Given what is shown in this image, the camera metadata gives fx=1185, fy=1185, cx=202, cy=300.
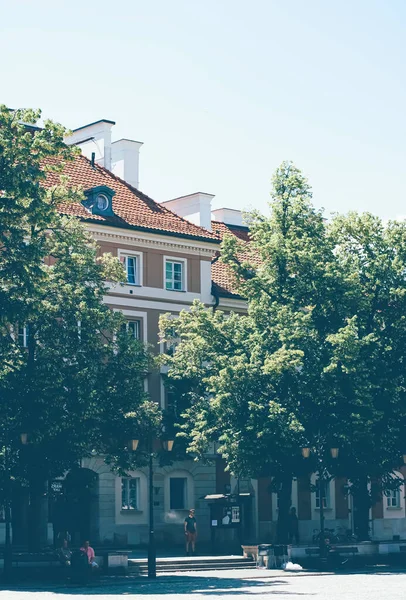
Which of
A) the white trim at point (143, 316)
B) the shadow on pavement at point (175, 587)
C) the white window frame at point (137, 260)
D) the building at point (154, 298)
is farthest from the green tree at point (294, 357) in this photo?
the shadow on pavement at point (175, 587)

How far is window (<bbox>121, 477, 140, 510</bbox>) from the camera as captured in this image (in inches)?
1893

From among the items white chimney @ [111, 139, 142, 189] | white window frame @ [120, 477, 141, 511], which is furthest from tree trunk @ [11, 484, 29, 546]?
white chimney @ [111, 139, 142, 189]

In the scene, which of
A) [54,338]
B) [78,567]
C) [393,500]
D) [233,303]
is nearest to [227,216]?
[233,303]

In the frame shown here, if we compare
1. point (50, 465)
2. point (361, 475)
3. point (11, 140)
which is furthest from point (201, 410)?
point (11, 140)

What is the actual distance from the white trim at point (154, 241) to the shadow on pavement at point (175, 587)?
56.5 feet

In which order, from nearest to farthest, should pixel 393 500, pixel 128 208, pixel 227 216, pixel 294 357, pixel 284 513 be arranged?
pixel 294 357
pixel 284 513
pixel 128 208
pixel 393 500
pixel 227 216

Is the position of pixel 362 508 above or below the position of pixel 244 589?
above

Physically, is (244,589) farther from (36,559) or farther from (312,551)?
(312,551)

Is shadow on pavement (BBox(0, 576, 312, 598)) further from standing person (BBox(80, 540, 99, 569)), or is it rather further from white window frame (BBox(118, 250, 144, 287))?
white window frame (BBox(118, 250, 144, 287))

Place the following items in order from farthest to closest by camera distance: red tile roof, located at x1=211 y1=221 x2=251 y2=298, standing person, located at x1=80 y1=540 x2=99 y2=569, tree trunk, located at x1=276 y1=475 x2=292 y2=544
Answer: red tile roof, located at x1=211 y1=221 x2=251 y2=298
tree trunk, located at x1=276 y1=475 x2=292 y2=544
standing person, located at x1=80 y1=540 x2=99 y2=569

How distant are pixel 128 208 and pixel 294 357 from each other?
12.5 metres

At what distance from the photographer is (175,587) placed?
3253 centimetres

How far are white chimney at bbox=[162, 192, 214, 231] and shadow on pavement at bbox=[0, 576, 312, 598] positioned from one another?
925 inches

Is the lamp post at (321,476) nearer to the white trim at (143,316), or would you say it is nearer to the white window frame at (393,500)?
the white trim at (143,316)
